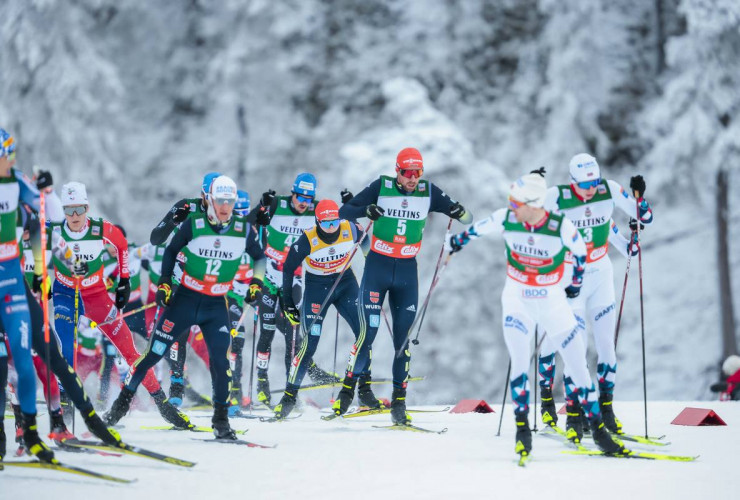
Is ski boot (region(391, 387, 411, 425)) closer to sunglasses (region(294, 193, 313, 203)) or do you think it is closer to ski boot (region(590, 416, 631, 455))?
ski boot (region(590, 416, 631, 455))

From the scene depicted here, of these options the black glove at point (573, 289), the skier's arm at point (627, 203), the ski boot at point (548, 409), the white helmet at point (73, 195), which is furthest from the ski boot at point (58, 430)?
the skier's arm at point (627, 203)

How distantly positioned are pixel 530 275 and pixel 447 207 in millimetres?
2238

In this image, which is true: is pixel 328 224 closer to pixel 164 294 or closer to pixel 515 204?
pixel 164 294

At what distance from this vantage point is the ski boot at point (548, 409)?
31.0 ft

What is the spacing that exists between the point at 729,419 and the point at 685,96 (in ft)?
41.4

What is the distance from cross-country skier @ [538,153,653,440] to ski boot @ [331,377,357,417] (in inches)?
95.3

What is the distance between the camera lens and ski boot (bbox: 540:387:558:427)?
9445 millimetres

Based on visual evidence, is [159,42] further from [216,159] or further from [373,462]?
[373,462]

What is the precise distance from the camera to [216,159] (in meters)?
27.8

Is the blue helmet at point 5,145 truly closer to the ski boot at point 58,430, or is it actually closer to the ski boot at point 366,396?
the ski boot at point 58,430

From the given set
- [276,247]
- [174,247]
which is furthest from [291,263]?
[174,247]

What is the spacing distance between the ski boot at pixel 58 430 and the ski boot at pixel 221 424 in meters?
1.27

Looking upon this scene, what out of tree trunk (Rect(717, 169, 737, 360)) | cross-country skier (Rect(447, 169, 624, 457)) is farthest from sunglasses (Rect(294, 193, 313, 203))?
tree trunk (Rect(717, 169, 737, 360))

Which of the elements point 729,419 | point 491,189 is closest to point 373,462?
point 729,419
